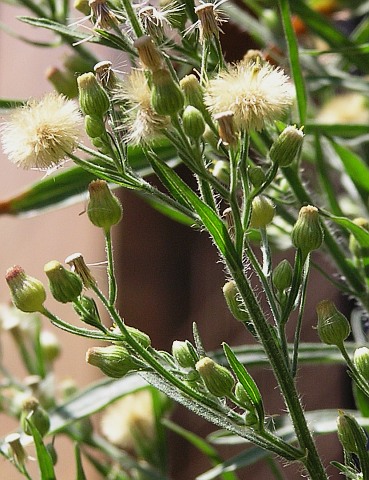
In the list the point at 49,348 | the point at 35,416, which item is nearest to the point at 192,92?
the point at 35,416

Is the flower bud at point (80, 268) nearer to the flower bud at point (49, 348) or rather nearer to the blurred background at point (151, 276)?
the flower bud at point (49, 348)

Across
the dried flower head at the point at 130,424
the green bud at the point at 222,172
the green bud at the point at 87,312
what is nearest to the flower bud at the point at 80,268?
the green bud at the point at 87,312

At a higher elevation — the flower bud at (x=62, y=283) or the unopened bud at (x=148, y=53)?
the unopened bud at (x=148, y=53)

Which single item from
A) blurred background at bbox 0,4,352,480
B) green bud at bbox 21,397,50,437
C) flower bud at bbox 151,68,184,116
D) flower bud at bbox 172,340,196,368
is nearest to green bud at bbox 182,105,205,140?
flower bud at bbox 151,68,184,116

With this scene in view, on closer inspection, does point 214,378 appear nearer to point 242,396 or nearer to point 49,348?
point 242,396

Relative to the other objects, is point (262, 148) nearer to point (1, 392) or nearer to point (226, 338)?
point (1, 392)
